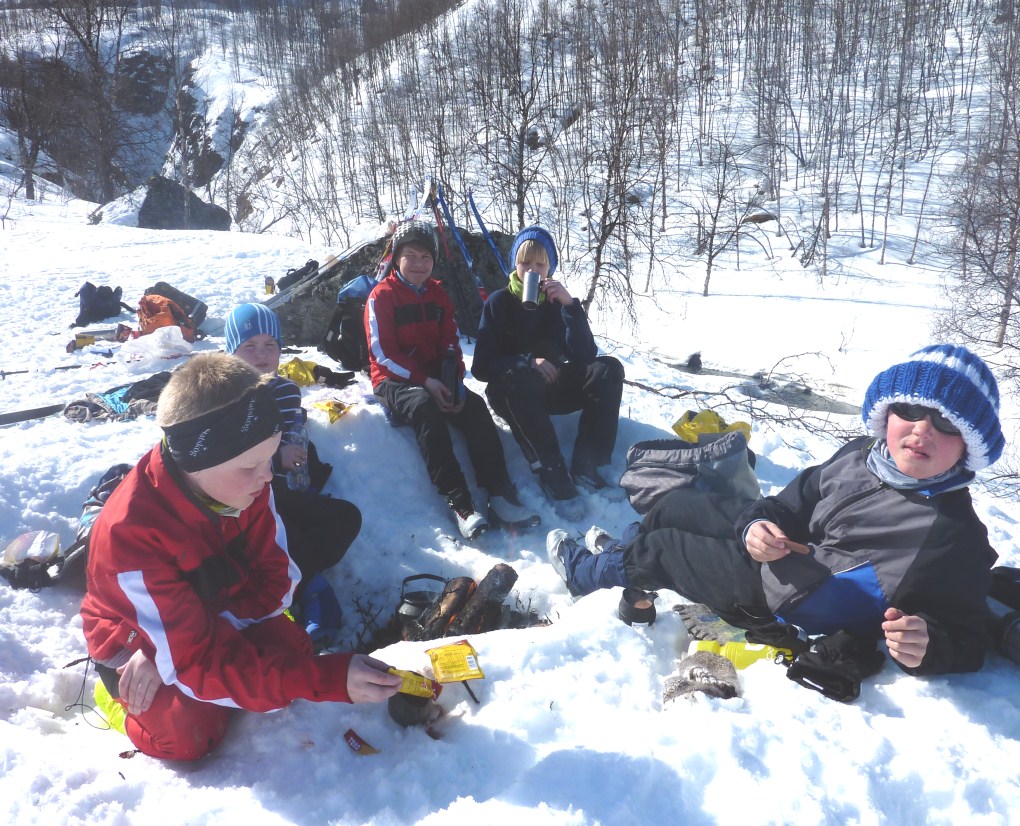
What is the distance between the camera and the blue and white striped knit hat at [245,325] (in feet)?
11.1

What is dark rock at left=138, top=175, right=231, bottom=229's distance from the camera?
14.6 meters

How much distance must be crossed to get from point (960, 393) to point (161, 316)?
6341 mm

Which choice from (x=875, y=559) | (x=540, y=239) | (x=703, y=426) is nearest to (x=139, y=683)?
(x=875, y=559)

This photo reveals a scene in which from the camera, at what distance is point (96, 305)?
6.55 metres

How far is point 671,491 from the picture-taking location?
9.55 ft

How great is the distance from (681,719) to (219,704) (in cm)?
135

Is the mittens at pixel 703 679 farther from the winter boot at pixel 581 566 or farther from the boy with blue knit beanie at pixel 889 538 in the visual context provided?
the winter boot at pixel 581 566

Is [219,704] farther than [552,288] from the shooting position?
No

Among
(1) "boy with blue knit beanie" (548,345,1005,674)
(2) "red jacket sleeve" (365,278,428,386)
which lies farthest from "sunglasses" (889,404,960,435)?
(2) "red jacket sleeve" (365,278,428,386)


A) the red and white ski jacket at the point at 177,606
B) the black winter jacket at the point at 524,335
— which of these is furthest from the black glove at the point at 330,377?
the red and white ski jacket at the point at 177,606

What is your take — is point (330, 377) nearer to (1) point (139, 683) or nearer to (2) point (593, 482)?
(2) point (593, 482)

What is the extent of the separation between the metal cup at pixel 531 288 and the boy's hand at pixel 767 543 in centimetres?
216

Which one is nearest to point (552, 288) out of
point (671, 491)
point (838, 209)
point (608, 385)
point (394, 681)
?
point (608, 385)

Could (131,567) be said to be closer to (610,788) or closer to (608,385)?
(610,788)
